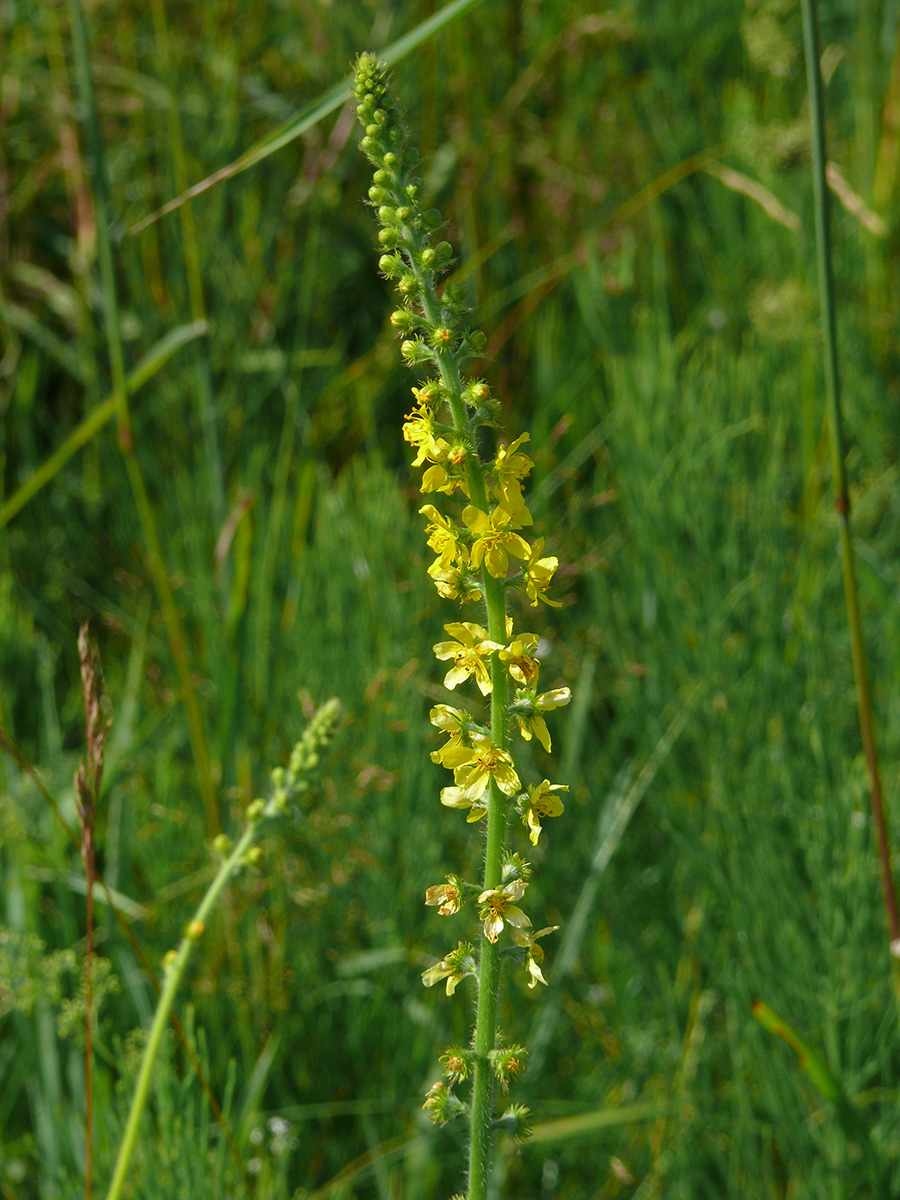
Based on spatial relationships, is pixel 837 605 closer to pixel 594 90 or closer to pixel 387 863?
pixel 387 863

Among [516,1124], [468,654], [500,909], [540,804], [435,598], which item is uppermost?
[435,598]

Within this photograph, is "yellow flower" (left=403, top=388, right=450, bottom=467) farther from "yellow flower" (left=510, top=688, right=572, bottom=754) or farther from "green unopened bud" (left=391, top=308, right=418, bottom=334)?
"yellow flower" (left=510, top=688, right=572, bottom=754)

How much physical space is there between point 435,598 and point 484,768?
159 cm

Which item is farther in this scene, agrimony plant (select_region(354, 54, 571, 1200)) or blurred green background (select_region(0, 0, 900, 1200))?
blurred green background (select_region(0, 0, 900, 1200))

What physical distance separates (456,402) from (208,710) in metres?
1.82

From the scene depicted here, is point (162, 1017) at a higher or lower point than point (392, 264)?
lower

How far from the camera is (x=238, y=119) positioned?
3504 mm

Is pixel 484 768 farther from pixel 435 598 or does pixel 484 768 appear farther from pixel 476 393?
pixel 435 598

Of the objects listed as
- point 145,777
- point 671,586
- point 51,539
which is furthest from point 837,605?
point 51,539

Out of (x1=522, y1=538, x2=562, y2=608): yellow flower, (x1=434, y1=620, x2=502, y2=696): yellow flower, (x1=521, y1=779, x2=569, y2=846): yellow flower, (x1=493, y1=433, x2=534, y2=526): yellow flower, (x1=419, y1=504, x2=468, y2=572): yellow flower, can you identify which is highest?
(x1=493, y1=433, x2=534, y2=526): yellow flower

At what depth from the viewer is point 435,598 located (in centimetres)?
263

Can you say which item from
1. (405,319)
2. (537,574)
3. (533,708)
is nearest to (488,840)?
(533,708)

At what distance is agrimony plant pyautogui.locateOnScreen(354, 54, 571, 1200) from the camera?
103 centimetres

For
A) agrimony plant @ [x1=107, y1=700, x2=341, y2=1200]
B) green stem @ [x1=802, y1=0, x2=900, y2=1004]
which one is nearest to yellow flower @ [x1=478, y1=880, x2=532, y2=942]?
agrimony plant @ [x1=107, y1=700, x2=341, y2=1200]
